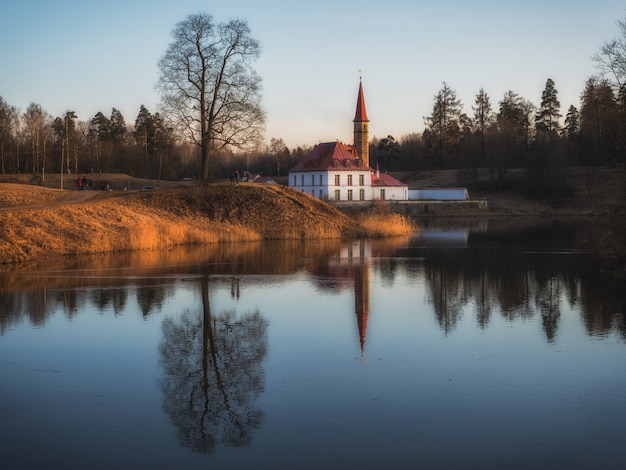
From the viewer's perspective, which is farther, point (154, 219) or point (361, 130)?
point (361, 130)

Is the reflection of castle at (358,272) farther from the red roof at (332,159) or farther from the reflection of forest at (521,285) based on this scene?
the red roof at (332,159)

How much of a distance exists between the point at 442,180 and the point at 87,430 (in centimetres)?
9997

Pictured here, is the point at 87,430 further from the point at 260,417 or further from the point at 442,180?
the point at 442,180

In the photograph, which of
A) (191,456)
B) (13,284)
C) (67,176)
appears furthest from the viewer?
(67,176)

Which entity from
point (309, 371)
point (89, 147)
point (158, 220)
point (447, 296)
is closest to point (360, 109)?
point (89, 147)

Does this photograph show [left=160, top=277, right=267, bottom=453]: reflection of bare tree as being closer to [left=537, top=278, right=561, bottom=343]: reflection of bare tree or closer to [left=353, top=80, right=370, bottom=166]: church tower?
[left=537, top=278, right=561, bottom=343]: reflection of bare tree

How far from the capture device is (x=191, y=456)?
9094mm

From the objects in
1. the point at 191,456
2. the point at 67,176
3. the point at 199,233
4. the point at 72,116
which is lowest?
the point at 191,456

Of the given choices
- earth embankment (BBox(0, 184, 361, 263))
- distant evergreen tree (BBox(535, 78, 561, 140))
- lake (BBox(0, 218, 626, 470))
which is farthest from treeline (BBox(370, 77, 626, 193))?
lake (BBox(0, 218, 626, 470))

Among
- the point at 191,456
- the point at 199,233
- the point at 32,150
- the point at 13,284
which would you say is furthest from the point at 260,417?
the point at 32,150

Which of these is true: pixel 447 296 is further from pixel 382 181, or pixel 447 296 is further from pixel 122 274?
pixel 382 181

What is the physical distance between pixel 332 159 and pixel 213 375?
251 feet

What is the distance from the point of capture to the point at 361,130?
3720 inches

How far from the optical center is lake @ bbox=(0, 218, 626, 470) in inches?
365
